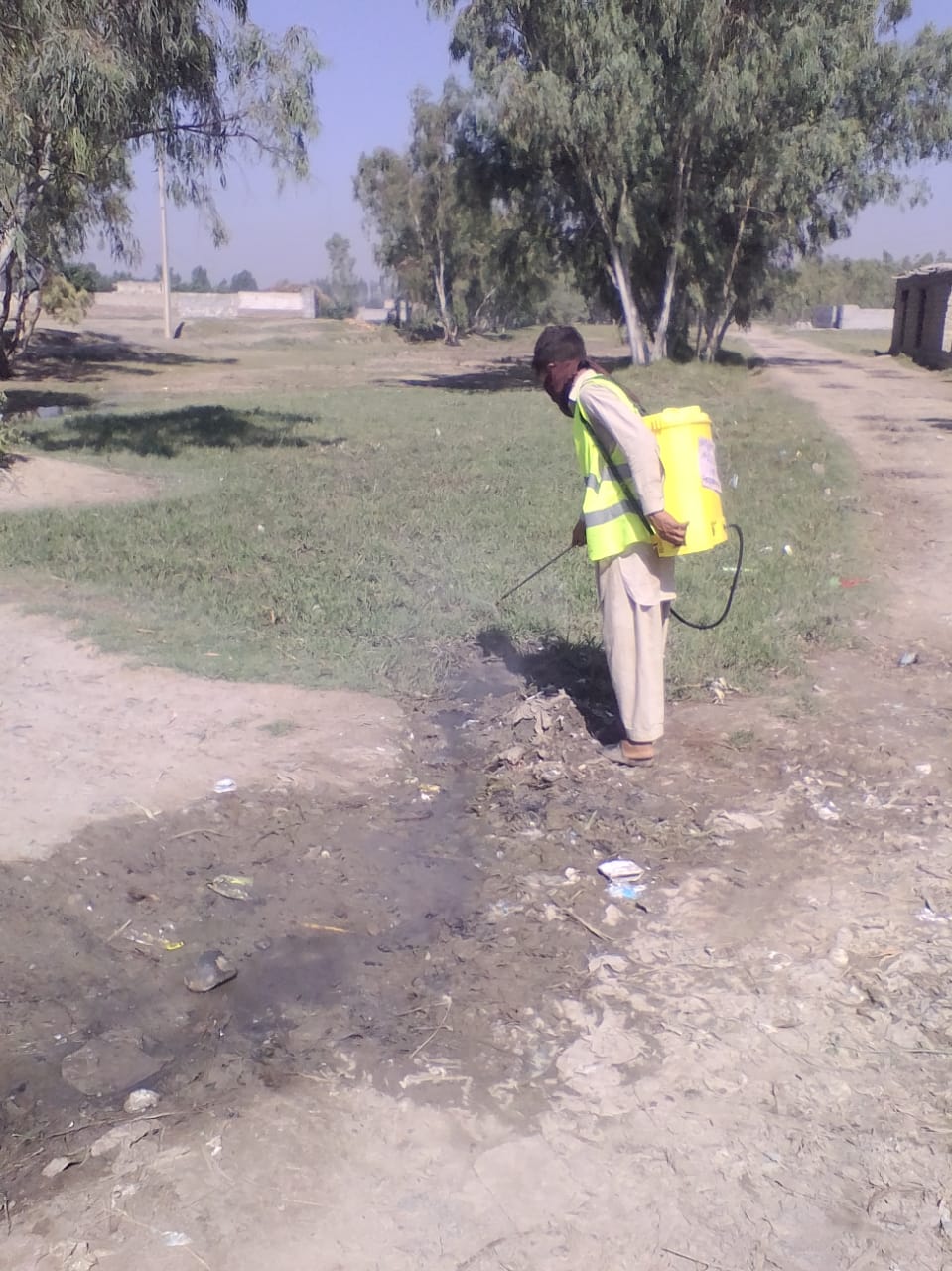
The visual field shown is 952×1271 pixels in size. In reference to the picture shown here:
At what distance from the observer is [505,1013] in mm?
3426

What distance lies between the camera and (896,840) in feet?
14.4

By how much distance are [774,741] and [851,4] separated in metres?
22.5

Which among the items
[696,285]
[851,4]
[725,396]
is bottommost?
[725,396]

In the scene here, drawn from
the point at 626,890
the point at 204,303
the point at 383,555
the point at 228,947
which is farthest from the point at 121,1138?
the point at 204,303

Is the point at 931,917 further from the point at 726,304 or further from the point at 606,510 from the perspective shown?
the point at 726,304

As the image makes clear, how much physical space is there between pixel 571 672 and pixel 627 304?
75.1 feet

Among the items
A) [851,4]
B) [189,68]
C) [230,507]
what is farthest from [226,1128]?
[851,4]

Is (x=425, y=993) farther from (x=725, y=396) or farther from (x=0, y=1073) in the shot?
(x=725, y=396)

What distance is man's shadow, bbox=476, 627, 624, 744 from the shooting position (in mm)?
5594

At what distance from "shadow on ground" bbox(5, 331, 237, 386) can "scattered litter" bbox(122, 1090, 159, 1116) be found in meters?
27.3

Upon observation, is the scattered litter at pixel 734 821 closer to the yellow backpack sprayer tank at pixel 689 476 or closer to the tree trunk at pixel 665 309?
the yellow backpack sprayer tank at pixel 689 476

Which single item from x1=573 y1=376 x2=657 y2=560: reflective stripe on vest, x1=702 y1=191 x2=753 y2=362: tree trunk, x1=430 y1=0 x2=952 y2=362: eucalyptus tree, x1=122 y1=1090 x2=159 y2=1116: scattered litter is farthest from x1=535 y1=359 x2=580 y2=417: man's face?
x1=702 y1=191 x2=753 y2=362: tree trunk

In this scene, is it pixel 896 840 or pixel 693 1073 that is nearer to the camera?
pixel 693 1073

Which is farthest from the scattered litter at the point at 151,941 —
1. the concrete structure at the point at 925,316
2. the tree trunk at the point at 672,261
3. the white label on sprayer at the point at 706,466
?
the concrete structure at the point at 925,316
